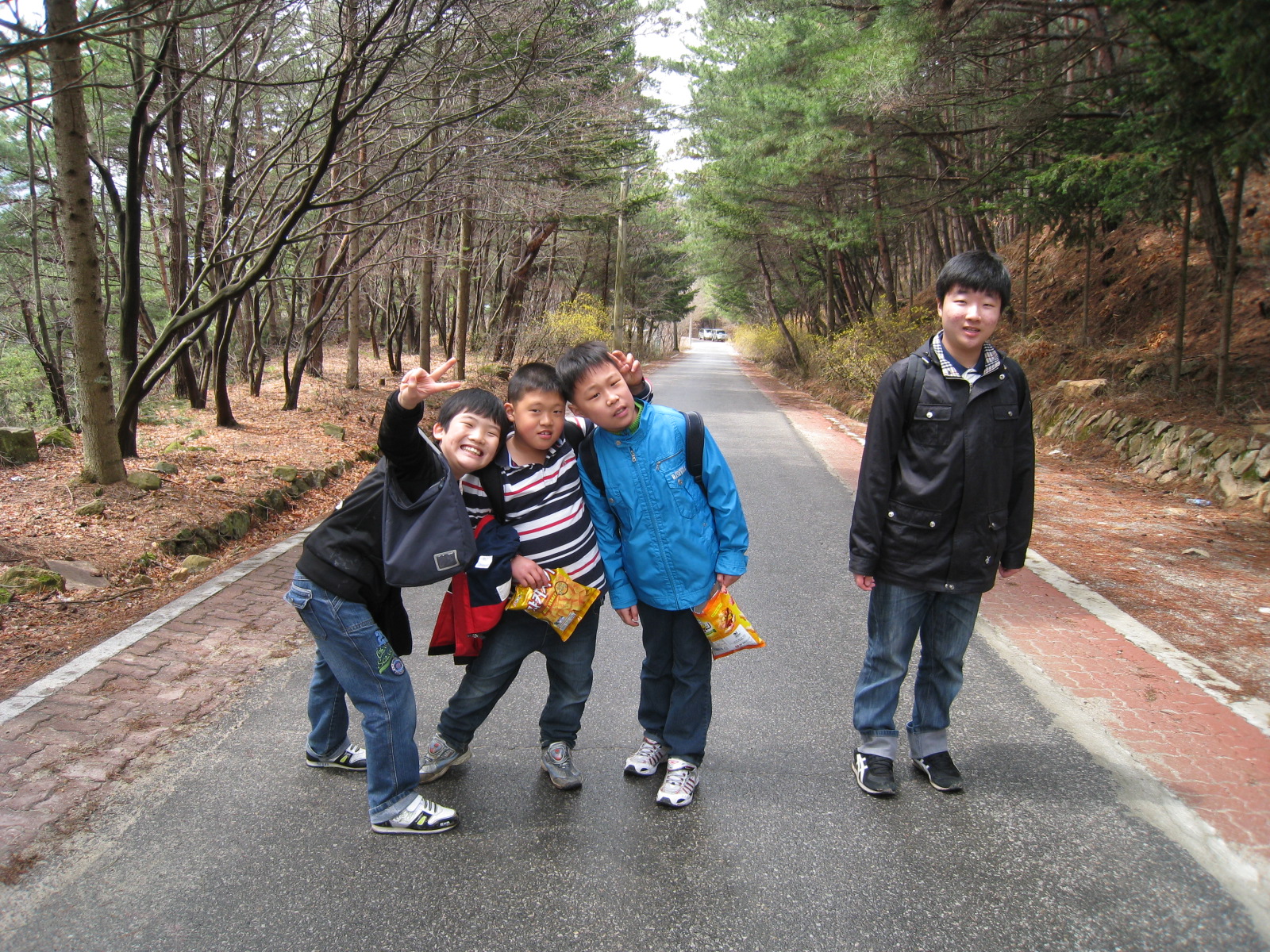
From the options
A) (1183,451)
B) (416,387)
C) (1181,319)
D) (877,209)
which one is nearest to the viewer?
(416,387)

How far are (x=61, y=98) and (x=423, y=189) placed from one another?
134 inches

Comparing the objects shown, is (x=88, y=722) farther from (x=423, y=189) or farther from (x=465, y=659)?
(x=423, y=189)

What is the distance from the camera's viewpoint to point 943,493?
2.90 m

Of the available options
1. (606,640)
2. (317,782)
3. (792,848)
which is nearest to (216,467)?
(606,640)

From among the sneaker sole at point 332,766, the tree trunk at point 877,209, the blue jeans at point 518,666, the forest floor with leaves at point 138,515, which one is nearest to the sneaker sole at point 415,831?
the blue jeans at point 518,666

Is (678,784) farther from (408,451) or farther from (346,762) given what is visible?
(408,451)

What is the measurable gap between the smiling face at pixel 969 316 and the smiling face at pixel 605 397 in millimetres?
1105

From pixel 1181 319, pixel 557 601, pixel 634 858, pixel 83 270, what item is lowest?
pixel 634 858

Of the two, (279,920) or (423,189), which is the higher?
(423,189)

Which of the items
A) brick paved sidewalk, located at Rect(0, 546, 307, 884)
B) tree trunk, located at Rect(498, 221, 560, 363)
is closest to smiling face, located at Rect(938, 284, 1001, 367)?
A: brick paved sidewalk, located at Rect(0, 546, 307, 884)

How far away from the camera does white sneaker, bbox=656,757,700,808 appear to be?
115 inches

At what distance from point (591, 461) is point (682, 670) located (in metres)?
0.81

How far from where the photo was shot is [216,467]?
26.1 feet

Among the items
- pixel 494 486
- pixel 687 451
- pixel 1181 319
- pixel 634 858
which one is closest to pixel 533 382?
pixel 494 486
